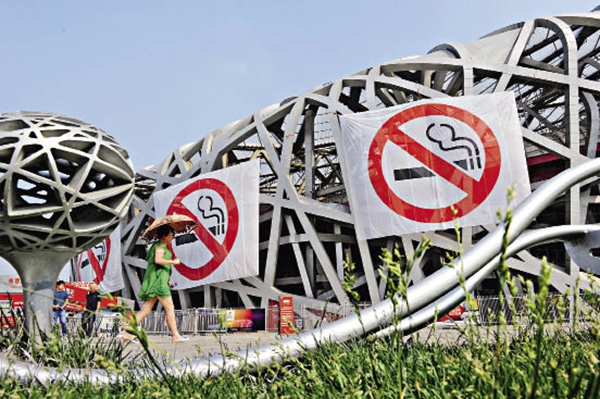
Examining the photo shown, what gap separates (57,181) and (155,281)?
2.13 meters

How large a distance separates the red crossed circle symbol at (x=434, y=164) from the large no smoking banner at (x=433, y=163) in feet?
0.11

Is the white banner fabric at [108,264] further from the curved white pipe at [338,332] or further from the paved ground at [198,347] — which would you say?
the curved white pipe at [338,332]

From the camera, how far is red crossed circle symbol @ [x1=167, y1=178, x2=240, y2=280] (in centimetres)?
2283

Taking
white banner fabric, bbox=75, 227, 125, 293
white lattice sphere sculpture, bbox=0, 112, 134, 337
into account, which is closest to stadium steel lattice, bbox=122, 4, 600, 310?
white banner fabric, bbox=75, 227, 125, 293

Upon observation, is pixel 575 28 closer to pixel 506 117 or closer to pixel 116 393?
pixel 506 117

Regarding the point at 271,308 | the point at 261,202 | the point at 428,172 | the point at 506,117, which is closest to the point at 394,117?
the point at 428,172

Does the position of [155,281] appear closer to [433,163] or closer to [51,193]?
[51,193]

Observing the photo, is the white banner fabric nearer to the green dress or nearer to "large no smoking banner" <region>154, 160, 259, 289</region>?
"large no smoking banner" <region>154, 160, 259, 289</region>

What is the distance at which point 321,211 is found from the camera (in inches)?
835

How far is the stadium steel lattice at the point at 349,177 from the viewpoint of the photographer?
18.3m

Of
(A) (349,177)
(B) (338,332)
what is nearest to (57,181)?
(B) (338,332)

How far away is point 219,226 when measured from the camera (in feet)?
76.5

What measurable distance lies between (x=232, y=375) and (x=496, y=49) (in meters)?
20.6

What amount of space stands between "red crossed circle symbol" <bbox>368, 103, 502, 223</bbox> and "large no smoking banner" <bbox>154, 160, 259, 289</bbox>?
6.06m
